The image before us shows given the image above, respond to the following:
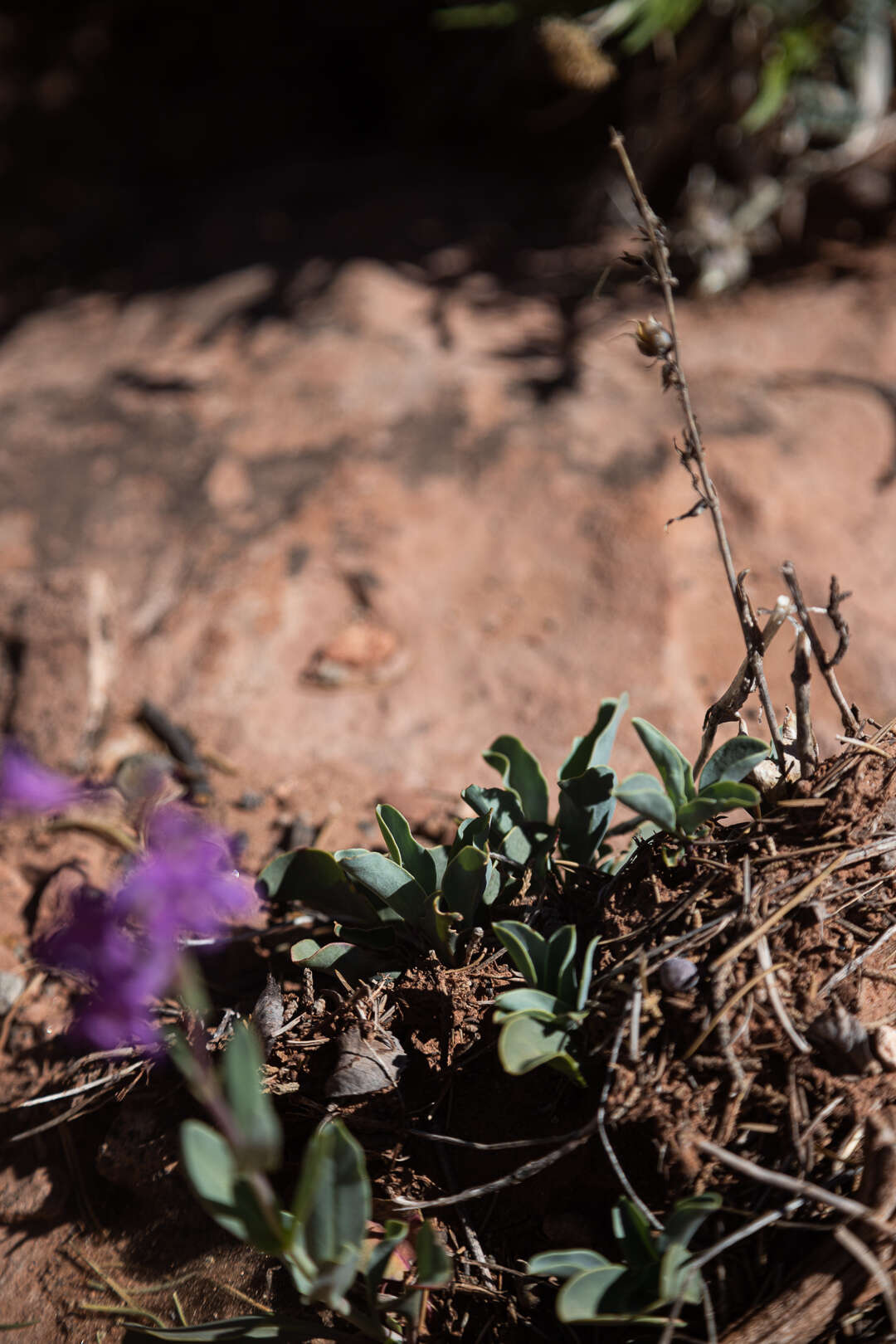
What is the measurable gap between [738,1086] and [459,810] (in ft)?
3.11

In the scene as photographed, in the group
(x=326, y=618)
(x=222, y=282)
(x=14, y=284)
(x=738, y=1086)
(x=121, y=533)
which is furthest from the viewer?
(x=14, y=284)

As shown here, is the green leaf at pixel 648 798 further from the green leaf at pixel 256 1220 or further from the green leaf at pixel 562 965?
the green leaf at pixel 256 1220

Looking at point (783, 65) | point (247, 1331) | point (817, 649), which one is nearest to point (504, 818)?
point (817, 649)

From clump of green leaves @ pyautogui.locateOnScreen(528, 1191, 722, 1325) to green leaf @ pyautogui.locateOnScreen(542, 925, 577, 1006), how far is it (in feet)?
0.84

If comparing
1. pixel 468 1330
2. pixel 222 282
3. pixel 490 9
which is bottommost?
pixel 468 1330

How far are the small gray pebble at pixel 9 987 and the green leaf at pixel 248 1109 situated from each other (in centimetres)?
119

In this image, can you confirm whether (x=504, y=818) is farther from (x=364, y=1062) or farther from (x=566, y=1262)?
(x=566, y=1262)

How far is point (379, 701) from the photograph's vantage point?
7.82 feet

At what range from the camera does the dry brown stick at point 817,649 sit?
1293mm

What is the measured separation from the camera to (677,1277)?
106cm

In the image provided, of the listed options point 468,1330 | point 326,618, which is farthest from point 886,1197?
point 326,618

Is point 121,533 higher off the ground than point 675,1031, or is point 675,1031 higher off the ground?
point 121,533

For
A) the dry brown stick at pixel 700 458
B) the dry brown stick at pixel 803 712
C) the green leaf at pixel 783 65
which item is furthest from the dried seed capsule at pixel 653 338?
the green leaf at pixel 783 65

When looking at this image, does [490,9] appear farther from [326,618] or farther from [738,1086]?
[738,1086]
